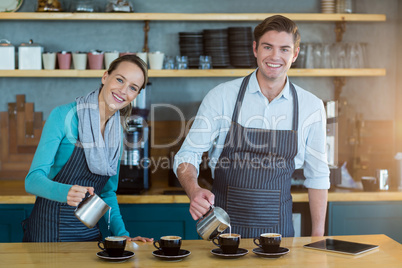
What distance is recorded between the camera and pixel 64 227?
6.92ft

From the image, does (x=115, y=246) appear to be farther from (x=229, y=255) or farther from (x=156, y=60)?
(x=156, y=60)

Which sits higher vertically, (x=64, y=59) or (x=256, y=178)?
(x=64, y=59)

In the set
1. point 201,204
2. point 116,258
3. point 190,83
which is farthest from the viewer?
point 190,83

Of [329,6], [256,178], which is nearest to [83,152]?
[256,178]

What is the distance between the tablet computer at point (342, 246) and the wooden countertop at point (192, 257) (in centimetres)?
2

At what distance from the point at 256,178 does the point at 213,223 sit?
2.27 ft

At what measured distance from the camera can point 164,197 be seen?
3.04 meters

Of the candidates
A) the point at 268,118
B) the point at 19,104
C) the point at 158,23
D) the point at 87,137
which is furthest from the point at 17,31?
the point at 268,118

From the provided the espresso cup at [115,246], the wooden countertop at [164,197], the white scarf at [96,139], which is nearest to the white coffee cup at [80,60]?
the wooden countertop at [164,197]

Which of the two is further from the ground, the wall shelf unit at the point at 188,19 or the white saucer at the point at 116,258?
the wall shelf unit at the point at 188,19

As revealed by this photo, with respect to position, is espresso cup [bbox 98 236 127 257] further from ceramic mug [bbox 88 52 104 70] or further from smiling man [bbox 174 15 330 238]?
ceramic mug [bbox 88 52 104 70]

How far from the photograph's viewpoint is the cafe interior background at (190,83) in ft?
12.2

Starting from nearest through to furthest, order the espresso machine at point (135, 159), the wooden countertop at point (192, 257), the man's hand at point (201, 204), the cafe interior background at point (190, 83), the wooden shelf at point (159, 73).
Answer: the wooden countertop at point (192, 257) → the man's hand at point (201, 204) → the espresso machine at point (135, 159) → the wooden shelf at point (159, 73) → the cafe interior background at point (190, 83)

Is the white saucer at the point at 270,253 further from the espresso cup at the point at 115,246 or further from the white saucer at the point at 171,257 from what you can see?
the espresso cup at the point at 115,246
